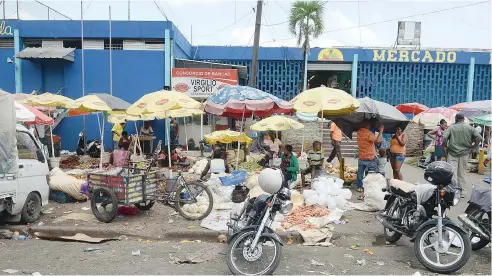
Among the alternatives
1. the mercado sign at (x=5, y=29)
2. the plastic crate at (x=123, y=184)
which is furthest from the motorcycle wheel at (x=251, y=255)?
the mercado sign at (x=5, y=29)

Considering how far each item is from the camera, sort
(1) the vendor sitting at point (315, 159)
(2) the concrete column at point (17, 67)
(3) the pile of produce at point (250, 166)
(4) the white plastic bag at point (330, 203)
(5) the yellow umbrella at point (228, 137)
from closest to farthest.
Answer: (4) the white plastic bag at point (330, 203), (1) the vendor sitting at point (315, 159), (5) the yellow umbrella at point (228, 137), (3) the pile of produce at point (250, 166), (2) the concrete column at point (17, 67)

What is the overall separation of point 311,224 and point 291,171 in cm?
244

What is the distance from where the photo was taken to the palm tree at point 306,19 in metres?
19.8

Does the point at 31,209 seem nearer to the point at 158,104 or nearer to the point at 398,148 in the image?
the point at 158,104

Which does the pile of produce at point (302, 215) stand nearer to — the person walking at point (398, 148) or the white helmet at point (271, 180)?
the white helmet at point (271, 180)

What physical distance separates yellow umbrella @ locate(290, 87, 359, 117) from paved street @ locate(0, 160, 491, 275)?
3263 millimetres

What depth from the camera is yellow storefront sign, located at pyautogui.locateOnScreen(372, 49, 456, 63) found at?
21719 millimetres

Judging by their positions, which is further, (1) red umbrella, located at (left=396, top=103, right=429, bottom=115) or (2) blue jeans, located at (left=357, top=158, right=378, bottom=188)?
(1) red umbrella, located at (left=396, top=103, right=429, bottom=115)

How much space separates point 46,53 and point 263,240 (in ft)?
52.7

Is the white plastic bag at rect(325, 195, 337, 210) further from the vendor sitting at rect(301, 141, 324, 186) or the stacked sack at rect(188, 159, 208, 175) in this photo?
the stacked sack at rect(188, 159, 208, 175)

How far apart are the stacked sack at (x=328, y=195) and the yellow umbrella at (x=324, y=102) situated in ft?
5.44

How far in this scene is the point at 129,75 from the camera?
18828mm

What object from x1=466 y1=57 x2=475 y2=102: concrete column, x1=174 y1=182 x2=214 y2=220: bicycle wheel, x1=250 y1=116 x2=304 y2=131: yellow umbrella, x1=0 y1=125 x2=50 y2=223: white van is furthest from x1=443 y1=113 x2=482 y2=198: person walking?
x1=466 y1=57 x2=475 y2=102: concrete column

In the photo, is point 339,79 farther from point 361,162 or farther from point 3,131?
point 3,131
